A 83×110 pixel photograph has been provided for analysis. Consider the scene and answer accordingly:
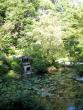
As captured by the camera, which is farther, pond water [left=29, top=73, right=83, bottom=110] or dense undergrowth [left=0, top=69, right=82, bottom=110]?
pond water [left=29, top=73, right=83, bottom=110]

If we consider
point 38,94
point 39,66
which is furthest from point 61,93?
point 39,66

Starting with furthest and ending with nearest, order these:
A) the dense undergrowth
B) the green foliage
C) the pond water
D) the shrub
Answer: the green foliage
the shrub
the pond water
the dense undergrowth

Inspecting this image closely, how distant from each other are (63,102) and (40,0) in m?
18.5

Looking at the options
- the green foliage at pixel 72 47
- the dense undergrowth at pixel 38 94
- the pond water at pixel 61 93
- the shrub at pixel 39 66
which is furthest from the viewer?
the green foliage at pixel 72 47

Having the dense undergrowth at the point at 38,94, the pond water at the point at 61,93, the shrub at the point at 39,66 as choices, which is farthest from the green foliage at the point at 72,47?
the pond water at the point at 61,93

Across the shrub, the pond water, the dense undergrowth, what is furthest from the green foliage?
the pond water

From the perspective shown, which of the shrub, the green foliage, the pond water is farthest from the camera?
the green foliage

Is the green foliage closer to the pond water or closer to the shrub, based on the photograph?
the shrub

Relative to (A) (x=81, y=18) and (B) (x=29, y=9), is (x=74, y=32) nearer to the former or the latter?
(A) (x=81, y=18)

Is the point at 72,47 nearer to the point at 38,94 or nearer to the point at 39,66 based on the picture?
the point at 39,66

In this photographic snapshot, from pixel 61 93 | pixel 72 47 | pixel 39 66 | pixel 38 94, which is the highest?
pixel 38 94

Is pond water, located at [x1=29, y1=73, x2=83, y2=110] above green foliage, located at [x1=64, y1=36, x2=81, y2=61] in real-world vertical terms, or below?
above

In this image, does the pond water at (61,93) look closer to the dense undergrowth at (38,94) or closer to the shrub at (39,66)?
the dense undergrowth at (38,94)

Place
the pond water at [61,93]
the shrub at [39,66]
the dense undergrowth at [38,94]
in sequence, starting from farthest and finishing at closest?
the shrub at [39,66]
the pond water at [61,93]
the dense undergrowth at [38,94]
